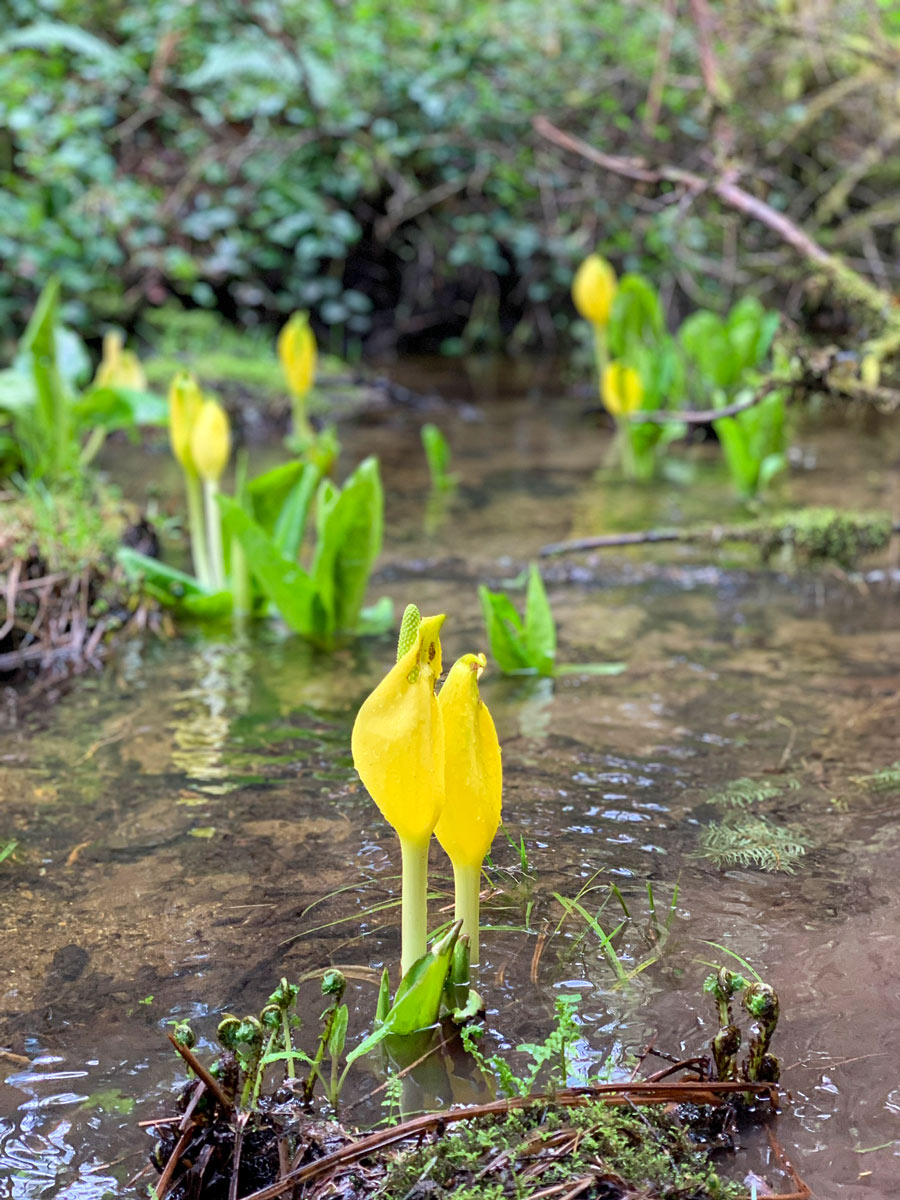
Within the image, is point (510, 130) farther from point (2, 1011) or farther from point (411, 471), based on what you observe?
point (2, 1011)

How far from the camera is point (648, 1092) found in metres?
1.33

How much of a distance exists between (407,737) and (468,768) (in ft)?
0.42

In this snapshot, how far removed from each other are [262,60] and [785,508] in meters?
5.94

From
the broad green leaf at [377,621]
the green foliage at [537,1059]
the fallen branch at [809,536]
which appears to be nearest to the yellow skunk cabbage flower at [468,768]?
the green foliage at [537,1059]

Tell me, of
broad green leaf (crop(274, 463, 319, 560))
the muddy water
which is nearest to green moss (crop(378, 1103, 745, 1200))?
the muddy water

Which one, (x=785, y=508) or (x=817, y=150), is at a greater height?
(x=817, y=150)

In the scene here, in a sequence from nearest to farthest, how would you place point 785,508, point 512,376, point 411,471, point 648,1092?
point 648,1092
point 785,508
point 411,471
point 512,376

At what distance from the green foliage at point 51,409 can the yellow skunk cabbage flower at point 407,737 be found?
2769mm

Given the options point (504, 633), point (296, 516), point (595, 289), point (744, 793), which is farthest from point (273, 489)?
point (595, 289)

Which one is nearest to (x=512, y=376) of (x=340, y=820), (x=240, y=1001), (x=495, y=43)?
(x=495, y=43)

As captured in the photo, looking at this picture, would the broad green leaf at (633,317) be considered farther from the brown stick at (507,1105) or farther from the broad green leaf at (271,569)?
the brown stick at (507,1105)

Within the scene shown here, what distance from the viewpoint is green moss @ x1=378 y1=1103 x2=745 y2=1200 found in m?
1.21

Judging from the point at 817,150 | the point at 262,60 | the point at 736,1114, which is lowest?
the point at 736,1114

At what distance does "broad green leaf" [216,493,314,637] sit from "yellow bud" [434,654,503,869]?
1.68 metres
